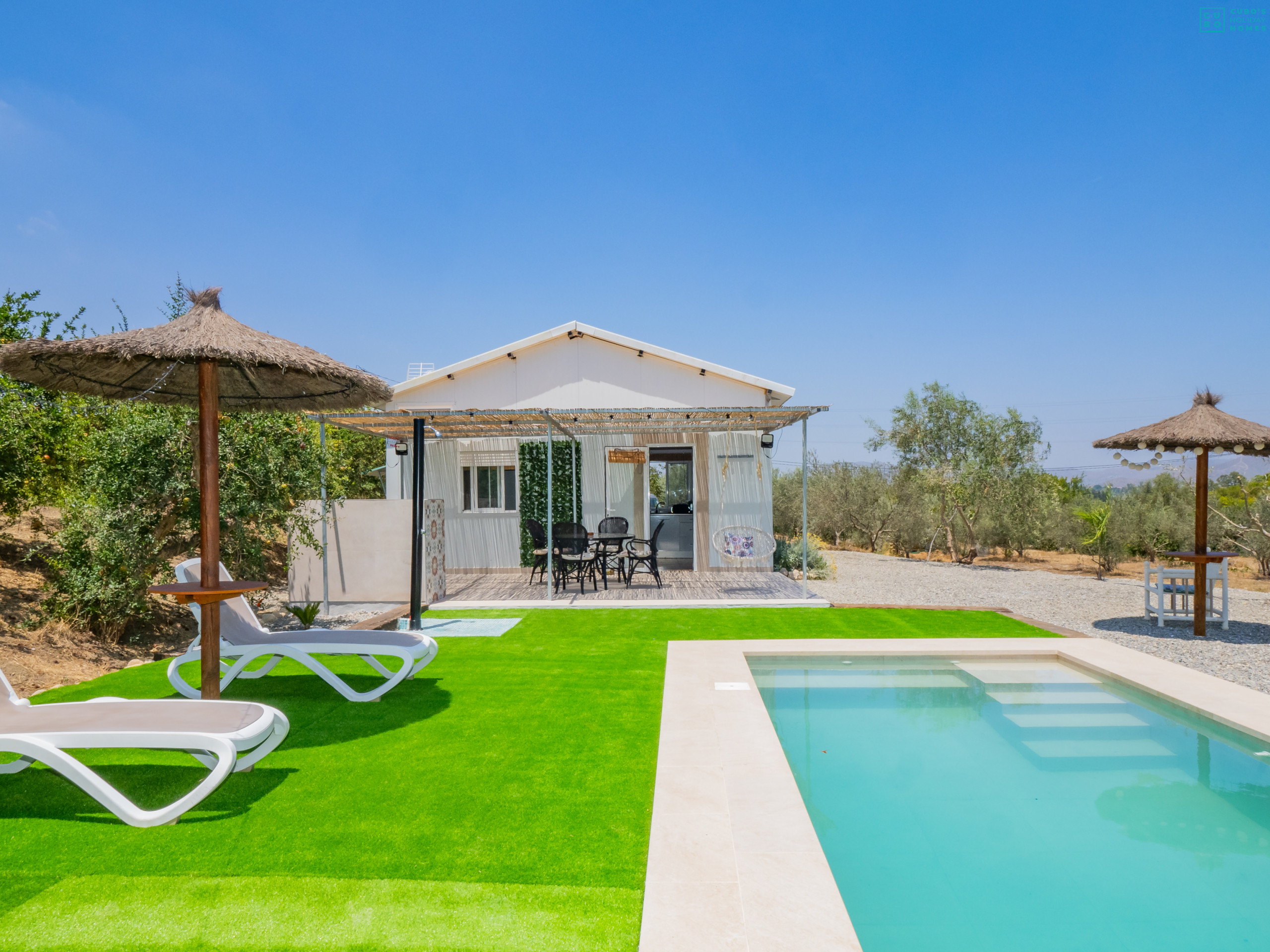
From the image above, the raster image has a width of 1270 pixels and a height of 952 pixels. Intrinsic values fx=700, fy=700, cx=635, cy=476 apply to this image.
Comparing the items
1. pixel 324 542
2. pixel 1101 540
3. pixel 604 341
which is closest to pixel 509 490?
pixel 604 341

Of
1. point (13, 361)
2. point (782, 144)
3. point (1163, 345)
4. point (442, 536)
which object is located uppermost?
point (782, 144)

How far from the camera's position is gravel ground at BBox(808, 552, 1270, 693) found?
7008 millimetres

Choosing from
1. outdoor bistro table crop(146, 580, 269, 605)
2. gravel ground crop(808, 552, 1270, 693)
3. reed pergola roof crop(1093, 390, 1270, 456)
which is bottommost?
gravel ground crop(808, 552, 1270, 693)

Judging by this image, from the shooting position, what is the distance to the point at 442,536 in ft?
34.2

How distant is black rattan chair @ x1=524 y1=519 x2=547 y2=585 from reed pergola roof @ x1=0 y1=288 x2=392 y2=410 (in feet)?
19.5

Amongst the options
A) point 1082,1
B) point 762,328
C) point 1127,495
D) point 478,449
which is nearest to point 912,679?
point 478,449

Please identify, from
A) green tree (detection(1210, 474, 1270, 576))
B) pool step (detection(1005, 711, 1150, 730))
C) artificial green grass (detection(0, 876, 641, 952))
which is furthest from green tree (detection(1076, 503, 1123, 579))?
artificial green grass (detection(0, 876, 641, 952))

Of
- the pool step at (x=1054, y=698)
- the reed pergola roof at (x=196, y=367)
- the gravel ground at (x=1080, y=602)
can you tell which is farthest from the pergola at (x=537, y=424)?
the pool step at (x=1054, y=698)

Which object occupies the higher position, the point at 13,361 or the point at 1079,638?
the point at 13,361

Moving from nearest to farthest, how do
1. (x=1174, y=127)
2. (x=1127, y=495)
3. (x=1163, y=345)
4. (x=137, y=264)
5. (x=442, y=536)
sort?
(x=442, y=536) → (x=1174, y=127) → (x=137, y=264) → (x=1127, y=495) → (x=1163, y=345)

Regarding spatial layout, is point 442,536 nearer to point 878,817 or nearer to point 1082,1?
point 878,817

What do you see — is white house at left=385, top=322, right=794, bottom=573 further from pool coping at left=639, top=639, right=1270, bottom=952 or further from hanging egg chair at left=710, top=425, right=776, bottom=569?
pool coping at left=639, top=639, right=1270, bottom=952

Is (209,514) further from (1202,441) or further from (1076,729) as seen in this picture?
(1202,441)

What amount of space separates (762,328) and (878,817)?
23.6 meters
